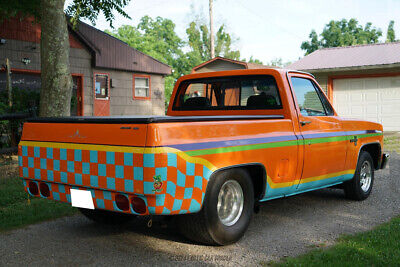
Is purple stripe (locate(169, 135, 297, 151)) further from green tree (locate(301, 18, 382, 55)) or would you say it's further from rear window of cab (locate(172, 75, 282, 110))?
green tree (locate(301, 18, 382, 55))

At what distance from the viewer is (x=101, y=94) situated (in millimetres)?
18734

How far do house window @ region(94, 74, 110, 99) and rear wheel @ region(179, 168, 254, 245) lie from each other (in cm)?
1505

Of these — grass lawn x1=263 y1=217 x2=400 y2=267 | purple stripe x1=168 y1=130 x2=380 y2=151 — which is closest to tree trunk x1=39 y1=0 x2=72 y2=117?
purple stripe x1=168 y1=130 x2=380 y2=151

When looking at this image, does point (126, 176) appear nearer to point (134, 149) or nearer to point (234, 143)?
point (134, 149)

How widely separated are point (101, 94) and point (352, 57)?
11.7 m

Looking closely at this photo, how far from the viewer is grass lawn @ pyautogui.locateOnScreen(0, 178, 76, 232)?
5.19 meters

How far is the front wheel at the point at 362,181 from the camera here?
6301 millimetres

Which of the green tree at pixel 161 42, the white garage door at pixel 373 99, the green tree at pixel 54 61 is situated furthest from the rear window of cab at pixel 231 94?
the green tree at pixel 161 42

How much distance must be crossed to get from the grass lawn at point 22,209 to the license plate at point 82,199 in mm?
1511

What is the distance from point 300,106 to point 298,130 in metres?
0.37

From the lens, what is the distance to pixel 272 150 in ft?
15.0

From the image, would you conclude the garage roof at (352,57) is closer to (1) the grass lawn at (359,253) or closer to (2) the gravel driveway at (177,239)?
(2) the gravel driveway at (177,239)

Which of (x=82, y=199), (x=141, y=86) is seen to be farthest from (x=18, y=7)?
(x=82, y=199)

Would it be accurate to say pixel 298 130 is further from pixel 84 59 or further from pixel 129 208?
pixel 84 59
